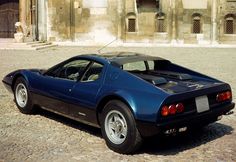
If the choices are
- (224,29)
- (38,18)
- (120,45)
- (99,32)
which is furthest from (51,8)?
(224,29)

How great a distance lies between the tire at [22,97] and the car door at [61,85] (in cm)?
48

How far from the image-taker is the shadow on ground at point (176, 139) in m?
5.90

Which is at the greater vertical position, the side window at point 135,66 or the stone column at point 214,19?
the stone column at point 214,19

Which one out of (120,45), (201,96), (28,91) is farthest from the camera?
(120,45)

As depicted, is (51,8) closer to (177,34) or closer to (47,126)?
(177,34)

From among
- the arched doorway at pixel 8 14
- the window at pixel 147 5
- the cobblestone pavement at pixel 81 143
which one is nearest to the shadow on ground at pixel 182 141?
the cobblestone pavement at pixel 81 143

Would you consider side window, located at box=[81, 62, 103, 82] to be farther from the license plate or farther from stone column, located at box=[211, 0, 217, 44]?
stone column, located at box=[211, 0, 217, 44]

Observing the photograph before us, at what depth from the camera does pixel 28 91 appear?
24.7 ft

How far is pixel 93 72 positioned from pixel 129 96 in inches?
43.5

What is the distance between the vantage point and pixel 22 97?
7910 mm

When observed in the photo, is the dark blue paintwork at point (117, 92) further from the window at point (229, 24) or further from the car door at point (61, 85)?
the window at point (229, 24)

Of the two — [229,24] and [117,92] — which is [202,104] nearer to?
[117,92]

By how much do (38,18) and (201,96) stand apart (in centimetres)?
2656

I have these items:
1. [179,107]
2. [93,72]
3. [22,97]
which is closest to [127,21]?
[22,97]
